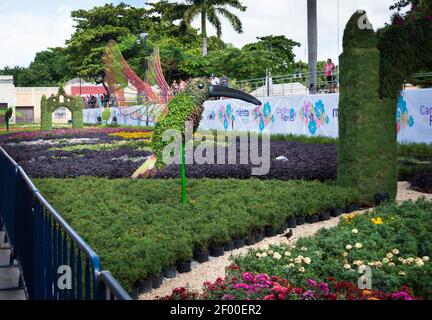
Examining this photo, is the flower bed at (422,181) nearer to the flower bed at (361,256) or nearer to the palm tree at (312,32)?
the flower bed at (361,256)

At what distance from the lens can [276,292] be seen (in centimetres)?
509

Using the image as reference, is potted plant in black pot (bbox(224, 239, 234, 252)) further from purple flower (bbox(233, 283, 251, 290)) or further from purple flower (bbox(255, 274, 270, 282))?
purple flower (bbox(233, 283, 251, 290))

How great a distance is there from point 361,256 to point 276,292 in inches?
71.4

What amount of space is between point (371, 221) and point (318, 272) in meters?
Answer: 2.43

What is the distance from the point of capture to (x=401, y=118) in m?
18.9

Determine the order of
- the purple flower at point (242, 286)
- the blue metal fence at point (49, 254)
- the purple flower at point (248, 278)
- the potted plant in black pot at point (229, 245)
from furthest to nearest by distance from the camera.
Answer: the potted plant in black pot at point (229, 245)
the purple flower at point (248, 278)
the purple flower at point (242, 286)
the blue metal fence at point (49, 254)

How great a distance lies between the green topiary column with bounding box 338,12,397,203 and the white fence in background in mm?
5371

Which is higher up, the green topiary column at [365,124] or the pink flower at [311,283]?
the green topiary column at [365,124]

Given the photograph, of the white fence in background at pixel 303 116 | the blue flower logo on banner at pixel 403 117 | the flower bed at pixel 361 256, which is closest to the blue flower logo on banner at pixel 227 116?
the white fence in background at pixel 303 116

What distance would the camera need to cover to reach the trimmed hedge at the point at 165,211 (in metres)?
6.86

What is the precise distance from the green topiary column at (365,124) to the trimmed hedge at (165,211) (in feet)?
2.08

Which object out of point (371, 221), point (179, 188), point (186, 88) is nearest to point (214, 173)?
point (179, 188)
